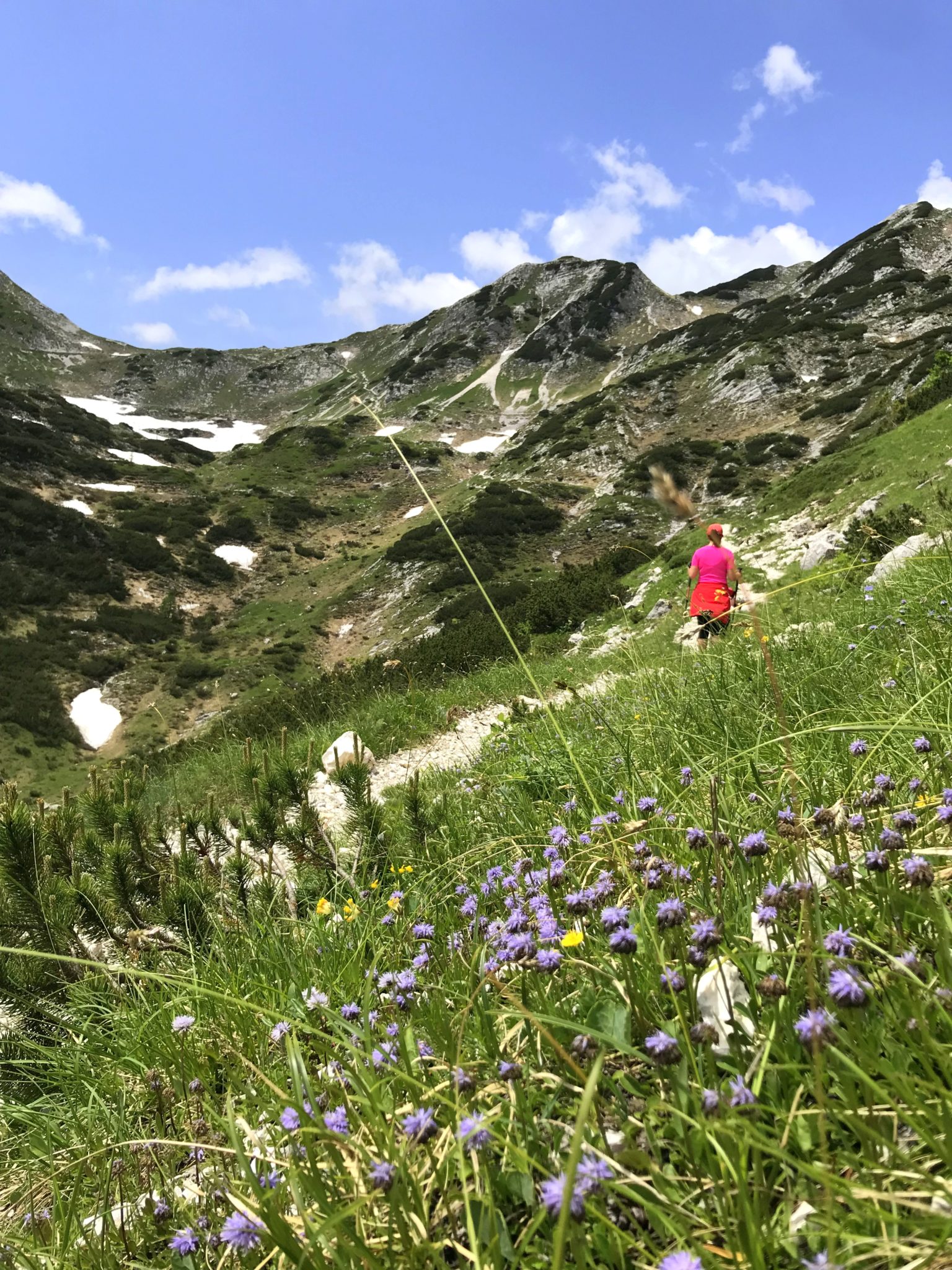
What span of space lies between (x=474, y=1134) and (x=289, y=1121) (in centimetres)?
45

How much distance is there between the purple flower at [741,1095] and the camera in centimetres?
104

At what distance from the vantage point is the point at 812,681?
360 centimetres

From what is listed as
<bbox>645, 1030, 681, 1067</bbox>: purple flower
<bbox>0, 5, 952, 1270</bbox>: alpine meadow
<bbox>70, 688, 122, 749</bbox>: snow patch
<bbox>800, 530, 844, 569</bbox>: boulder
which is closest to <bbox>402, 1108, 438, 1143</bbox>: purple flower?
<bbox>0, 5, 952, 1270</bbox>: alpine meadow

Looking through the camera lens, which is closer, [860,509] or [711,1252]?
[711,1252]

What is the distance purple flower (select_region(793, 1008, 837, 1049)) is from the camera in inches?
34.9

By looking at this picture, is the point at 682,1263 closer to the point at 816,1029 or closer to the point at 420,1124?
the point at 816,1029

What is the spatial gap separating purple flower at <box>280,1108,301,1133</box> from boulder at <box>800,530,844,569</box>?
1527 centimetres

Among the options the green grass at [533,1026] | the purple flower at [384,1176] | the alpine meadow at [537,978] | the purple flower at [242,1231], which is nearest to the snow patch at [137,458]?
the alpine meadow at [537,978]

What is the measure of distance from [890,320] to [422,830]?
6809 cm

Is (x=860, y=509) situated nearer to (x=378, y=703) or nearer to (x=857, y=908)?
(x=378, y=703)

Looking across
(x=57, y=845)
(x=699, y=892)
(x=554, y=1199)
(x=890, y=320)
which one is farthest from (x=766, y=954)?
(x=890, y=320)

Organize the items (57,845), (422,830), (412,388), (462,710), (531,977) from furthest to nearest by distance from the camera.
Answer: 1. (412,388)
2. (462,710)
3. (422,830)
4. (57,845)
5. (531,977)

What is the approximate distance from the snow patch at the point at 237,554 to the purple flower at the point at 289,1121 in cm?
5564

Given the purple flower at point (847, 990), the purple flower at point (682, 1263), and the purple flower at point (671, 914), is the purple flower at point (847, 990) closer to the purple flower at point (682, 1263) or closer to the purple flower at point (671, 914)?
the purple flower at point (671, 914)
